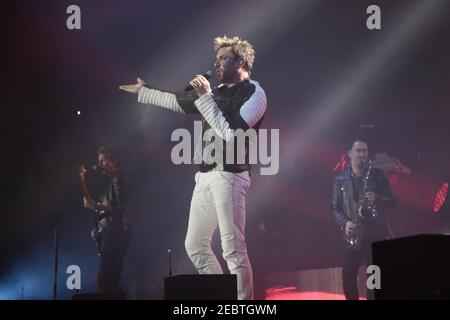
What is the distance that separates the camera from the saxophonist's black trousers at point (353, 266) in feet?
21.9

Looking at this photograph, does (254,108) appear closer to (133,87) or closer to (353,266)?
(133,87)

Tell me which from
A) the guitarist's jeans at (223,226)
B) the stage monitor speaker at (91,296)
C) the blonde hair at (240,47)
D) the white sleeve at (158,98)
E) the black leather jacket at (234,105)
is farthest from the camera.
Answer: the white sleeve at (158,98)

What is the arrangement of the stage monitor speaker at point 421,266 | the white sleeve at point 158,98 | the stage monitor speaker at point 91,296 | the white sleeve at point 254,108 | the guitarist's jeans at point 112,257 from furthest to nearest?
1. the white sleeve at point 158,98
2. the guitarist's jeans at point 112,257
3. the white sleeve at point 254,108
4. the stage monitor speaker at point 91,296
5. the stage monitor speaker at point 421,266

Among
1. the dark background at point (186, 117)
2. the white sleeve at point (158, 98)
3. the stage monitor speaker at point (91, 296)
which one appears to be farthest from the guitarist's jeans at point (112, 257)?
the white sleeve at point (158, 98)

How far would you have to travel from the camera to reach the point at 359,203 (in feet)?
22.4

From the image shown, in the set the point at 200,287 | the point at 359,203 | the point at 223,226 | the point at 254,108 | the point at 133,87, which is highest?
the point at 133,87

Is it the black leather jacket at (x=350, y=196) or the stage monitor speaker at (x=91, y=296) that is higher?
the black leather jacket at (x=350, y=196)

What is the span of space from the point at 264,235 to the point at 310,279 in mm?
662

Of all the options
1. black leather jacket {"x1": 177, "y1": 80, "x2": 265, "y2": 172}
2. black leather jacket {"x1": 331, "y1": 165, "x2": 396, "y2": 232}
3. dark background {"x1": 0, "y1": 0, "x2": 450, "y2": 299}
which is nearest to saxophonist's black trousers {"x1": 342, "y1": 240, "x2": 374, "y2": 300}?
dark background {"x1": 0, "y1": 0, "x2": 450, "y2": 299}

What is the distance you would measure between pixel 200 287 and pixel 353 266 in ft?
9.94

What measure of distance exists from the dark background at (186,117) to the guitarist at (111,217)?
11 cm

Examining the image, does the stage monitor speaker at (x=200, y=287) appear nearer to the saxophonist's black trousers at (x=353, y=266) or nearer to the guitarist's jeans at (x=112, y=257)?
the guitarist's jeans at (x=112, y=257)

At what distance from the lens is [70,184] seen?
6.92 m

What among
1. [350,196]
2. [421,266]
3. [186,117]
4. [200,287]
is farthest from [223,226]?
[421,266]
